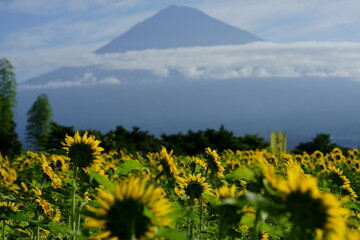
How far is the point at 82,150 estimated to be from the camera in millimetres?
2666

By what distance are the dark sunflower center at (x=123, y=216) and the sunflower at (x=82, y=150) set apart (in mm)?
1258

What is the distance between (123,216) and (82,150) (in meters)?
1.31

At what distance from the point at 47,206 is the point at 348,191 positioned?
256cm

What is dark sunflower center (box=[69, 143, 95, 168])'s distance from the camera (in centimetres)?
265

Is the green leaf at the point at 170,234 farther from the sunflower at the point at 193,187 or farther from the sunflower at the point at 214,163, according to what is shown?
the sunflower at the point at 214,163

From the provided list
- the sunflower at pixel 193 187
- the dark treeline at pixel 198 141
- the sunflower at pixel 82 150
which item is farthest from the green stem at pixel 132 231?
the dark treeline at pixel 198 141

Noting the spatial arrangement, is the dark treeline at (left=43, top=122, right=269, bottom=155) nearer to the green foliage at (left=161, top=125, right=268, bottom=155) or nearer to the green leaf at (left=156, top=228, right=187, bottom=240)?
the green foliage at (left=161, top=125, right=268, bottom=155)

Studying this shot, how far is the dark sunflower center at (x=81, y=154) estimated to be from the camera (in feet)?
8.71

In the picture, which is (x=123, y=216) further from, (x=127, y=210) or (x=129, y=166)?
(x=129, y=166)

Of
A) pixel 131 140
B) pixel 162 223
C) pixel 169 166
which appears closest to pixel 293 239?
pixel 162 223

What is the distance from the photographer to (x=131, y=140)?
22.5 meters

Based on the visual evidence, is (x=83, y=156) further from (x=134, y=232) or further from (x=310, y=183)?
(x=310, y=183)

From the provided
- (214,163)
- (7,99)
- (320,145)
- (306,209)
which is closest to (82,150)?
(214,163)

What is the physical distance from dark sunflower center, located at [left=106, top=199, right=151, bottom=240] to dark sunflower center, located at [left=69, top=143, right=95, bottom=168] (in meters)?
1.27
